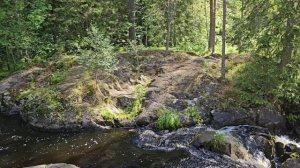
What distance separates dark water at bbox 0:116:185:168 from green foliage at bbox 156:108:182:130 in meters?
1.51

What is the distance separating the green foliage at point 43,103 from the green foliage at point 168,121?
5.49 m

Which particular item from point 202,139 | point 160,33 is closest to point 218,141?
point 202,139

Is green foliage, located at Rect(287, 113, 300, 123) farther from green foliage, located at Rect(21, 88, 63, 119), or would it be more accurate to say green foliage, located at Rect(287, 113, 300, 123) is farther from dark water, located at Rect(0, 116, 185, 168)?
green foliage, located at Rect(21, 88, 63, 119)

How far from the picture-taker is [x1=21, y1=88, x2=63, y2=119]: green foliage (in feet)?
65.1

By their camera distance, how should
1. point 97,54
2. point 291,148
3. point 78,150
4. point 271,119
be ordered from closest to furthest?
1. point 291,148
2. point 78,150
3. point 271,119
4. point 97,54

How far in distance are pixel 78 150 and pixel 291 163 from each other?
8.94m

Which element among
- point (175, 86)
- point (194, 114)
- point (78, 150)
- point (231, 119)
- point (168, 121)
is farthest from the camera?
point (175, 86)

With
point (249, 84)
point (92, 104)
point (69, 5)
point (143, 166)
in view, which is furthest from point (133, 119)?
point (69, 5)

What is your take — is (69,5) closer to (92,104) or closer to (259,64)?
(92,104)

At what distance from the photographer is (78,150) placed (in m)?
16.5

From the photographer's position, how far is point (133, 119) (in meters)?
19.5

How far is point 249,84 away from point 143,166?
7952 mm

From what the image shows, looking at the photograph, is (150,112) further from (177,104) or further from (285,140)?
(285,140)

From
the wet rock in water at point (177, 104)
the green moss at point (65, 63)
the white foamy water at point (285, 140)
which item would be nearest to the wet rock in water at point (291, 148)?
the white foamy water at point (285, 140)
